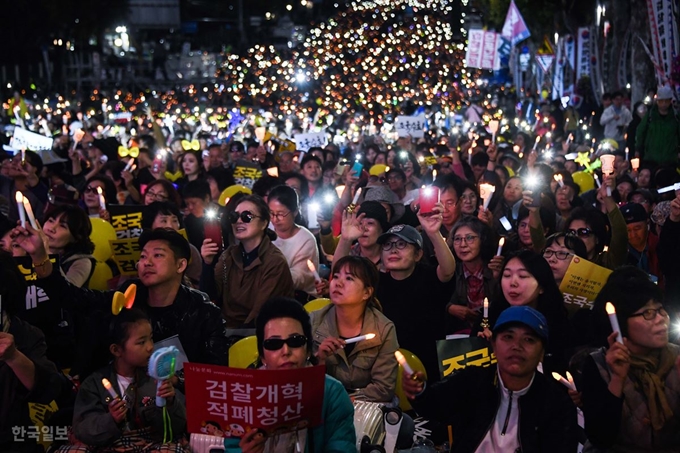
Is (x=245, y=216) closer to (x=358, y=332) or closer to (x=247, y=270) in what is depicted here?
(x=247, y=270)

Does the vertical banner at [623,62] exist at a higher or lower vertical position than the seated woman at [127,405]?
higher

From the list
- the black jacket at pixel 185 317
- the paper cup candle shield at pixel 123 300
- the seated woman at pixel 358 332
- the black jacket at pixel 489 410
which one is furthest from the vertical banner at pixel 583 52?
the black jacket at pixel 489 410

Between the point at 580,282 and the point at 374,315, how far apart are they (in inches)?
59.8

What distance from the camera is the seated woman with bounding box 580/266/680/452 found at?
455cm

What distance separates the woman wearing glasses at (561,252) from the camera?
23.1ft

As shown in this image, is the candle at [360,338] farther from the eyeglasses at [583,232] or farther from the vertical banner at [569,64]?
the vertical banner at [569,64]

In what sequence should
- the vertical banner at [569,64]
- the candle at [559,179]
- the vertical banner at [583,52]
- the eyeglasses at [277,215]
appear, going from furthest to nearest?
1. the vertical banner at [569,64]
2. the vertical banner at [583,52]
3. the candle at [559,179]
4. the eyeglasses at [277,215]

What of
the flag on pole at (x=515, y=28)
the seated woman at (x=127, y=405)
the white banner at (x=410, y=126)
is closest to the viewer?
the seated woman at (x=127, y=405)

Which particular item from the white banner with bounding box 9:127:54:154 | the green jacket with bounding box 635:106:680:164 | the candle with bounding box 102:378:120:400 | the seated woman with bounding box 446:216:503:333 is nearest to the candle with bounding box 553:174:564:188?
the seated woman with bounding box 446:216:503:333

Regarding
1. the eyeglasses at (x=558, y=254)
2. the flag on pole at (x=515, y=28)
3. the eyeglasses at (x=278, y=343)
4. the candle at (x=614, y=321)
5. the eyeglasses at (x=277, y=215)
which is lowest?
the eyeglasses at (x=278, y=343)

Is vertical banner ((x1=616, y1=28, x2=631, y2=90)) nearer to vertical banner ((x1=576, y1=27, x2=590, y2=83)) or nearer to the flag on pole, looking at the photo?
the flag on pole

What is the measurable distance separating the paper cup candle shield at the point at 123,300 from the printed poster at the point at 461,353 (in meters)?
1.67

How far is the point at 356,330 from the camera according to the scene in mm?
6016

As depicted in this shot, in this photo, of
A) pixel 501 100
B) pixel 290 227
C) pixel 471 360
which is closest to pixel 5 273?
pixel 471 360
